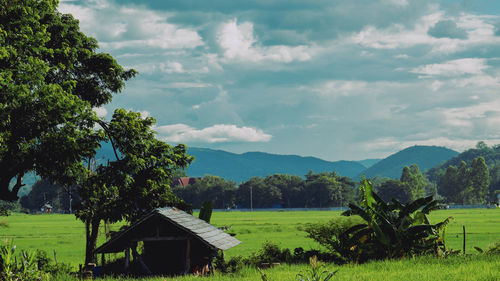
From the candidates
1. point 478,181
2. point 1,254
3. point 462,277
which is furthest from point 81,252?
point 478,181

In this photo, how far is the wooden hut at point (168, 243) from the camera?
20.1m

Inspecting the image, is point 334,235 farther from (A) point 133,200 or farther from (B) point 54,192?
(B) point 54,192

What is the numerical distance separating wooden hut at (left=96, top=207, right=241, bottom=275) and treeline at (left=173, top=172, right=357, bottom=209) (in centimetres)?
13315

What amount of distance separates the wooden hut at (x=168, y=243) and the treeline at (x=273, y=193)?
437 feet

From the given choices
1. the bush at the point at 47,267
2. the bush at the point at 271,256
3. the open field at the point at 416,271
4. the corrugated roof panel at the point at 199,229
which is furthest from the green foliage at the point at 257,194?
the open field at the point at 416,271

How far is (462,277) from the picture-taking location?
1528 centimetres

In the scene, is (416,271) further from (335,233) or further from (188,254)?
(188,254)

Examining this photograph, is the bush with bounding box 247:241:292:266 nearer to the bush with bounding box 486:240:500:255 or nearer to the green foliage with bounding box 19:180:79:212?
the bush with bounding box 486:240:500:255

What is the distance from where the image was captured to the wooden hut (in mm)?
20062

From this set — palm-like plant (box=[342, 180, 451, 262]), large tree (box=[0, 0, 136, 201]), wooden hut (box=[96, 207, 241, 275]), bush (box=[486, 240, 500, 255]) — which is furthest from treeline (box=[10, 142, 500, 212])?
large tree (box=[0, 0, 136, 201])

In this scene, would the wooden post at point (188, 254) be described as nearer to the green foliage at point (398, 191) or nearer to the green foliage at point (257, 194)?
the green foliage at point (398, 191)

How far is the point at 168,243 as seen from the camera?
21750 mm

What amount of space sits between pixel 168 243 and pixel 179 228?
158 cm

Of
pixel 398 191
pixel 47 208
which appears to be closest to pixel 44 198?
pixel 47 208
